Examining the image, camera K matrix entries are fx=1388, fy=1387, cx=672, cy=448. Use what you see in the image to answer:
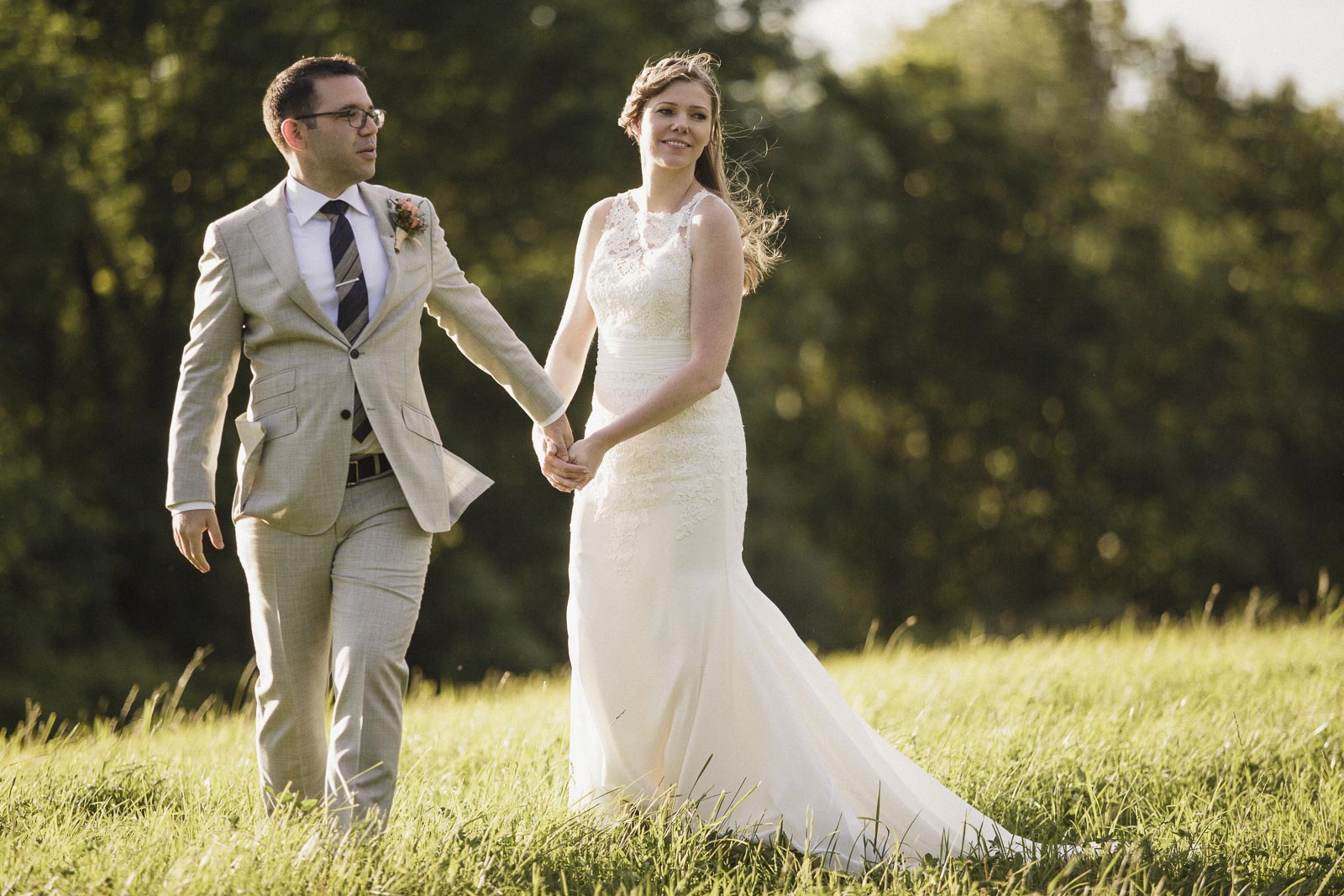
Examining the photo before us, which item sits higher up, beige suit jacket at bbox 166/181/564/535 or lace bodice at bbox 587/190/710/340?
lace bodice at bbox 587/190/710/340

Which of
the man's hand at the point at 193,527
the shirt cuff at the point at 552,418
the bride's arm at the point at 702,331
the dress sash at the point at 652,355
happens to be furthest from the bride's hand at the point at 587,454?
the man's hand at the point at 193,527

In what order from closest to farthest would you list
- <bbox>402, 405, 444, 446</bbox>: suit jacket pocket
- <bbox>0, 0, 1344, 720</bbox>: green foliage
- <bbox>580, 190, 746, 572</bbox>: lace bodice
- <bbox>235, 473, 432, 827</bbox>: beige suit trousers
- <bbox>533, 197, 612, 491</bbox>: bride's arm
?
1. <bbox>235, 473, 432, 827</bbox>: beige suit trousers
2. <bbox>402, 405, 444, 446</bbox>: suit jacket pocket
3. <bbox>580, 190, 746, 572</bbox>: lace bodice
4. <bbox>533, 197, 612, 491</bbox>: bride's arm
5. <bbox>0, 0, 1344, 720</bbox>: green foliage

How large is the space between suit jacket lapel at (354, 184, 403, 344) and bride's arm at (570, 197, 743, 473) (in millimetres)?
805

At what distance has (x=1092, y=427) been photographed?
2639 cm

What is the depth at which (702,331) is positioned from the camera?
4590 millimetres

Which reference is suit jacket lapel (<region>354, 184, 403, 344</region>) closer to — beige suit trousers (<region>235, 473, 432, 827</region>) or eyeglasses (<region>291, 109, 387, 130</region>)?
eyeglasses (<region>291, 109, 387, 130</region>)

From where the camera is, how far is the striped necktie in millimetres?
4031

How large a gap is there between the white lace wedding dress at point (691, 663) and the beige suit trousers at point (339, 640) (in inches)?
29.0

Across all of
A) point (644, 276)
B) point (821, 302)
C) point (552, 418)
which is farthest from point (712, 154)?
point (821, 302)

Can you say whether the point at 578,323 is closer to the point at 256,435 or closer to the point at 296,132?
the point at 296,132

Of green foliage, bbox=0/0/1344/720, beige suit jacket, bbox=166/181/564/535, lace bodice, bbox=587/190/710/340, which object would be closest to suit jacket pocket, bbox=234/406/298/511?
beige suit jacket, bbox=166/181/564/535

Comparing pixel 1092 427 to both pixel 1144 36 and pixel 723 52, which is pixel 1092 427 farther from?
pixel 723 52

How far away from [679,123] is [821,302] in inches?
641

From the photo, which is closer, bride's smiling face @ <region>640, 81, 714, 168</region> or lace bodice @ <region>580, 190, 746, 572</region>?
lace bodice @ <region>580, 190, 746, 572</region>
